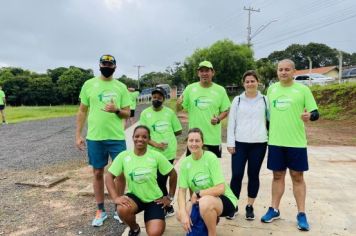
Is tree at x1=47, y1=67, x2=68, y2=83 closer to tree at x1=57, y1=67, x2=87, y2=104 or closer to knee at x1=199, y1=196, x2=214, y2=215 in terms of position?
tree at x1=57, y1=67, x2=87, y2=104

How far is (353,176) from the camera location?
651 cm

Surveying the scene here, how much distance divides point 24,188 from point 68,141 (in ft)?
19.9

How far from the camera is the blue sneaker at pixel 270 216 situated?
4.20m

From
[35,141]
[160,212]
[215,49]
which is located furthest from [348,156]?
[215,49]

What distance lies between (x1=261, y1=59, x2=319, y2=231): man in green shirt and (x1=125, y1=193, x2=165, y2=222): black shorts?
1.38m

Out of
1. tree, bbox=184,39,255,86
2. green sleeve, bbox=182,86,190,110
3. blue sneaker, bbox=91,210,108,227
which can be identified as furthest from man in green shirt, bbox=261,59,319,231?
tree, bbox=184,39,255,86

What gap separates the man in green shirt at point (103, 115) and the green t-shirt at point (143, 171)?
54cm

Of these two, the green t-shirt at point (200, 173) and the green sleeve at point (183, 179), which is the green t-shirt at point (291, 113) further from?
the green sleeve at point (183, 179)

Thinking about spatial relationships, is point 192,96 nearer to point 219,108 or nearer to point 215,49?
point 219,108

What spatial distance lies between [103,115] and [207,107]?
1210mm

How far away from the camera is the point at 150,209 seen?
12.3 feet

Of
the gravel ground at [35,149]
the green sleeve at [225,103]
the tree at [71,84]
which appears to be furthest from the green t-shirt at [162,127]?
the tree at [71,84]

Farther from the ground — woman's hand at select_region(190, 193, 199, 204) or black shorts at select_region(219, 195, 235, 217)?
woman's hand at select_region(190, 193, 199, 204)

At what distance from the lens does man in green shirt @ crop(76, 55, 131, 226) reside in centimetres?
427
